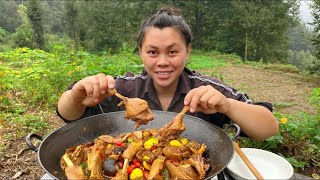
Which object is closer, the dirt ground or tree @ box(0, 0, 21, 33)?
the dirt ground

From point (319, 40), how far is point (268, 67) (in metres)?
3.56

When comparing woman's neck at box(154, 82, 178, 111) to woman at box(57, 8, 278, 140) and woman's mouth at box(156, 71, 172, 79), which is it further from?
woman's mouth at box(156, 71, 172, 79)

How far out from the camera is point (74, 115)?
2.54 metres

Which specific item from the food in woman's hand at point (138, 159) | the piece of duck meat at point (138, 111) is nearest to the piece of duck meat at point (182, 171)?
the food in woman's hand at point (138, 159)

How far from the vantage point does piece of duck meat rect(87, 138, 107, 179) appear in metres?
1.57

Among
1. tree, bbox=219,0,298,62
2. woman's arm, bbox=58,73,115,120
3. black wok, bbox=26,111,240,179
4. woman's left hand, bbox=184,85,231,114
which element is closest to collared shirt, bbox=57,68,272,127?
woman's arm, bbox=58,73,115,120

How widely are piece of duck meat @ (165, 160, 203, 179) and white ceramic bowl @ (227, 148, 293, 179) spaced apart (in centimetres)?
35

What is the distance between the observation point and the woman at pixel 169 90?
2.08 metres

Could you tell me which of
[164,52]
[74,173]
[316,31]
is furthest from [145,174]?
[316,31]

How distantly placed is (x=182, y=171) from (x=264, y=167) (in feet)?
2.08

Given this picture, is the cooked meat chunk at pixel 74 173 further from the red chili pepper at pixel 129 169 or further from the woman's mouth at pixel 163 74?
the woman's mouth at pixel 163 74

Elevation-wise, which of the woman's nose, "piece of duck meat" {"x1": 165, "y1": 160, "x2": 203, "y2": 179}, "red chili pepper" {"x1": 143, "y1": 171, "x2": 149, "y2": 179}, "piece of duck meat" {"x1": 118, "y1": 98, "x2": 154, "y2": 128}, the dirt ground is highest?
→ the woman's nose

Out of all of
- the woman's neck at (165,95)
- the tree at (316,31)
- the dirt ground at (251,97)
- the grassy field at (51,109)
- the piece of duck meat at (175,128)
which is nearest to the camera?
the piece of duck meat at (175,128)

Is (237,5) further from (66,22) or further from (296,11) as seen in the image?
(66,22)
